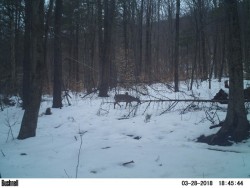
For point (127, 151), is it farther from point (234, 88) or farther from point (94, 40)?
point (94, 40)

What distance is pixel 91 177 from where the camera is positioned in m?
6.11

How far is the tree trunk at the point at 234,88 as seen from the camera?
25.5 ft

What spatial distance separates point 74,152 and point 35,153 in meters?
1.00

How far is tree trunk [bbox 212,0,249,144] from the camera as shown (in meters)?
7.79

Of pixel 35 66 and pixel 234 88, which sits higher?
pixel 35 66

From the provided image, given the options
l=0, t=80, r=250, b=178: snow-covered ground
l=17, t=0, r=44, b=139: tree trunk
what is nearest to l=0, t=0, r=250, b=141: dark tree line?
l=17, t=0, r=44, b=139: tree trunk

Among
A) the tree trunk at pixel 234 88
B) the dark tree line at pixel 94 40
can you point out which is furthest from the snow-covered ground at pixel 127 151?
the dark tree line at pixel 94 40

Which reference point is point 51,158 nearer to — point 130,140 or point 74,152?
point 74,152

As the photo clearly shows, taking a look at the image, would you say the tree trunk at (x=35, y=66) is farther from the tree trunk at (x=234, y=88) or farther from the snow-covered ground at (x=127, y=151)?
the tree trunk at (x=234, y=88)

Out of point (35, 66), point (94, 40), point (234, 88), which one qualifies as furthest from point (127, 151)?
point (94, 40)

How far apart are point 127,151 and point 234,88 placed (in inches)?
119

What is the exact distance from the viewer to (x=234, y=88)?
310 inches

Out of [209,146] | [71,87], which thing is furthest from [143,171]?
[71,87]

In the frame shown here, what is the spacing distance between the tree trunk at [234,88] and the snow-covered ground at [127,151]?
0.39m
